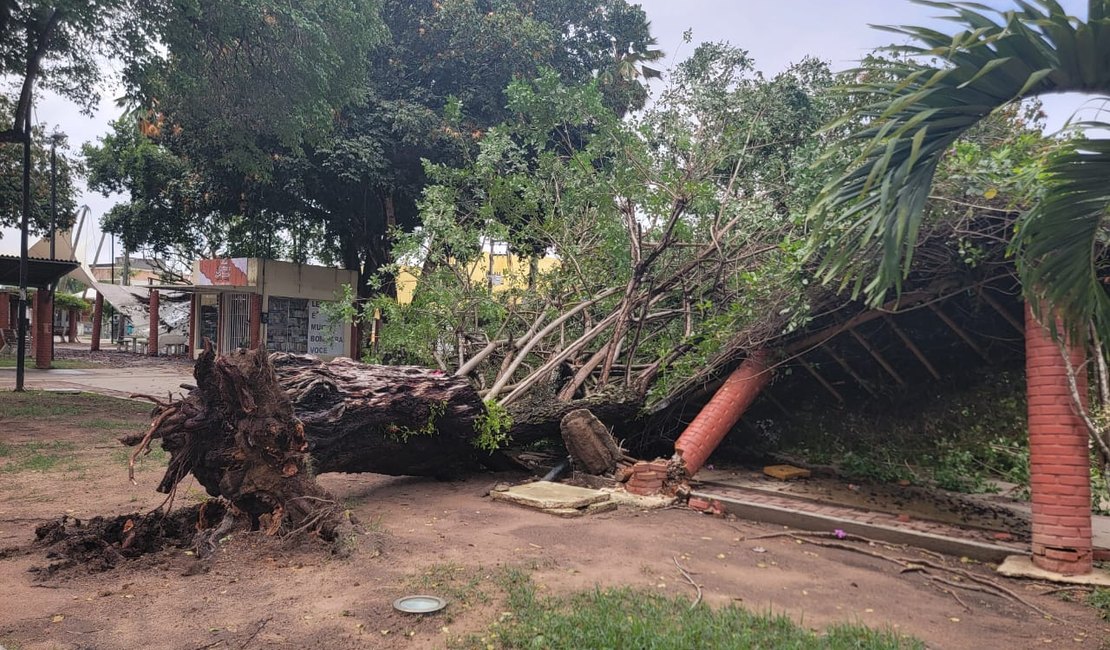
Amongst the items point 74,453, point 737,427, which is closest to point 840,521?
point 737,427

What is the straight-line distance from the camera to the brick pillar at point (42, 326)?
2058 centimetres

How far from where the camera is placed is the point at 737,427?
9492 millimetres

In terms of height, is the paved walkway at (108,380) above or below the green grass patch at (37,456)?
above

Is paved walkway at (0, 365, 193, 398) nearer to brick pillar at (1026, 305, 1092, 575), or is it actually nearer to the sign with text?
the sign with text

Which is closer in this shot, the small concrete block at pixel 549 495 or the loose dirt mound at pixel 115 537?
the loose dirt mound at pixel 115 537

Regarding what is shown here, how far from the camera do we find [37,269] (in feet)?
59.7

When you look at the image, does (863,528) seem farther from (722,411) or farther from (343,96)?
(343,96)

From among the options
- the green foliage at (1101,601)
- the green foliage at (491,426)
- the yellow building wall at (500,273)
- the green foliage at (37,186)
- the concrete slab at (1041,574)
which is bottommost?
the green foliage at (1101,601)

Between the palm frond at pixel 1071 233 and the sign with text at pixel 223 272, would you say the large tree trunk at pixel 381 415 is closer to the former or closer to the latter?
the palm frond at pixel 1071 233

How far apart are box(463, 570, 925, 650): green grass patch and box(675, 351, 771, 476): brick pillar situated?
346 cm

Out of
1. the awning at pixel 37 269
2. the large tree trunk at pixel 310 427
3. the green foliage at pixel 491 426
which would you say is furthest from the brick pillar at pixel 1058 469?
the awning at pixel 37 269

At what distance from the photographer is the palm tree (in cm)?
272

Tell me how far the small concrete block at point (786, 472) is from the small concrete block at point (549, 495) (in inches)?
93.3

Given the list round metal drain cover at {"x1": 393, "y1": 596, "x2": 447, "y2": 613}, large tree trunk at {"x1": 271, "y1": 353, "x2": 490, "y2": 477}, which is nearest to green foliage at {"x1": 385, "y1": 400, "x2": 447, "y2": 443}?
large tree trunk at {"x1": 271, "y1": 353, "x2": 490, "y2": 477}
